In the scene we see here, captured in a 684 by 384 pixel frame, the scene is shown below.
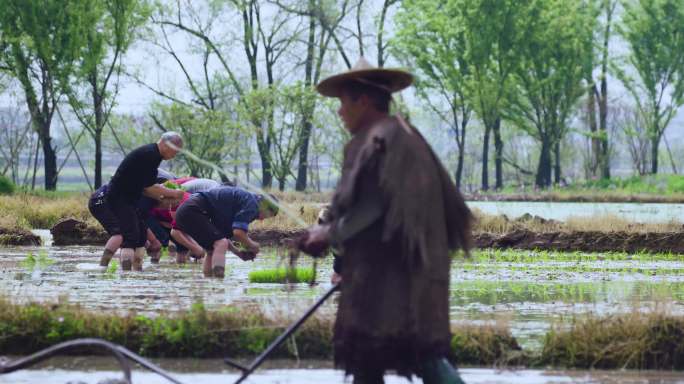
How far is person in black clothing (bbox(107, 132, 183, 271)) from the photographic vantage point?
49.7 feet

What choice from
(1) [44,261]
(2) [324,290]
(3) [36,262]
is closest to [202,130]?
(1) [44,261]

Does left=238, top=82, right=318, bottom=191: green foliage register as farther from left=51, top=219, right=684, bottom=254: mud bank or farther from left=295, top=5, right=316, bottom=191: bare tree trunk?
left=51, top=219, right=684, bottom=254: mud bank

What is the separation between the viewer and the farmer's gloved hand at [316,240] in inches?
243

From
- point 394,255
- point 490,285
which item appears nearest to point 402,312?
point 394,255

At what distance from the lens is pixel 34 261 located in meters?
17.6

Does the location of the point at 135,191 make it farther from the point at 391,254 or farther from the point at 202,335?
the point at 391,254

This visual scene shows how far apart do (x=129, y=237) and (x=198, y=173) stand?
123 ft

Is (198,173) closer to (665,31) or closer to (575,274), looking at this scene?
(665,31)

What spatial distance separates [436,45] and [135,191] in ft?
158

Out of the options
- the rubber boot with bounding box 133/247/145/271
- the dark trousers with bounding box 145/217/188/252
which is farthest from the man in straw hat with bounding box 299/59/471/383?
the dark trousers with bounding box 145/217/188/252

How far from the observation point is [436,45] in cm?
6291

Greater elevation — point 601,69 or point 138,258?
point 601,69

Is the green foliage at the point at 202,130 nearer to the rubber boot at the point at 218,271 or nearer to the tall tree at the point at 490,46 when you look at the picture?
the tall tree at the point at 490,46

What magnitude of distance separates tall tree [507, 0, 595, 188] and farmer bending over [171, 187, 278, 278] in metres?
46.6
